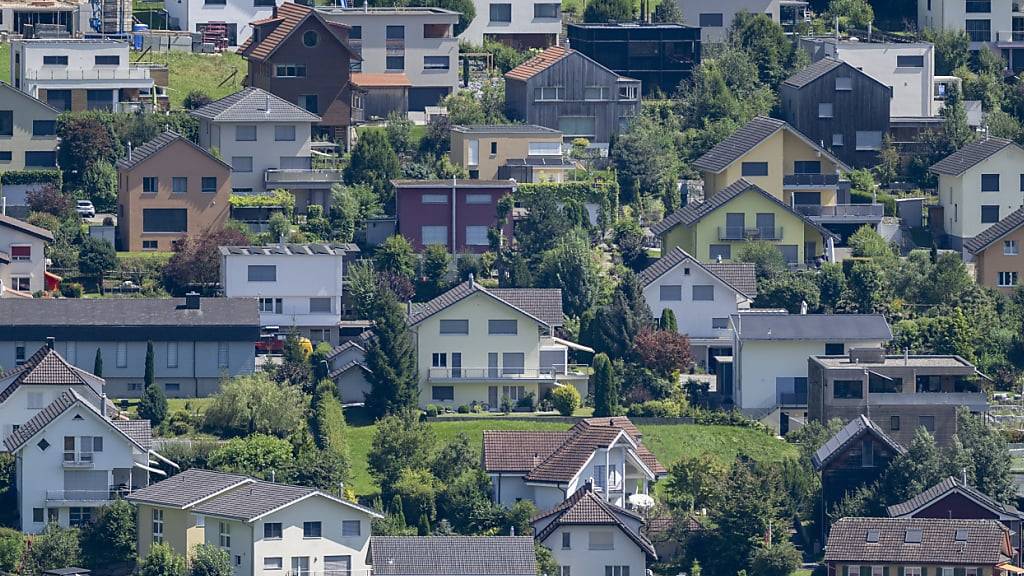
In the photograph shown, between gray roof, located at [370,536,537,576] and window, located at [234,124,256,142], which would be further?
window, located at [234,124,256,142]

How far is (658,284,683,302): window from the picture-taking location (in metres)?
97.6

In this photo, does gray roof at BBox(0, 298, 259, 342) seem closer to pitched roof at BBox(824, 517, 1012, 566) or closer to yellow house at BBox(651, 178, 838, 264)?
yellow house at BBox(651, 178, 838, 264)

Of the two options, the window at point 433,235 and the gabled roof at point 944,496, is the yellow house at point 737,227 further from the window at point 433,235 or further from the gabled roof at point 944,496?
the gabled roof at point 944,496

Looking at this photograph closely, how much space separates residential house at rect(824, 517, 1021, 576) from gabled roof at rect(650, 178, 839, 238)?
23655 millimetres

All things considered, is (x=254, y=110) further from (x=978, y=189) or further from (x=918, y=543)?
(x=918, y=543)

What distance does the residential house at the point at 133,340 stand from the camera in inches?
3605

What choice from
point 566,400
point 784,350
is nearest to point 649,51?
point 784,350

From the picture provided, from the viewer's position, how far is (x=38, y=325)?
91438 millimetres

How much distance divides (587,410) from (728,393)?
15.2ft

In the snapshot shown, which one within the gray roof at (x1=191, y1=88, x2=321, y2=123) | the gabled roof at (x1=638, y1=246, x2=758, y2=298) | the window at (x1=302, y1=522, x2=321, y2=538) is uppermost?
the gray roof at (x1=191, y1=88, x2=321, y2=123)

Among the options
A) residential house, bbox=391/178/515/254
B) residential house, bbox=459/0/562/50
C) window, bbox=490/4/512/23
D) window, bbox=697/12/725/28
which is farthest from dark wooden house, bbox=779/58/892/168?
residential house, bbox=391/178/515/254

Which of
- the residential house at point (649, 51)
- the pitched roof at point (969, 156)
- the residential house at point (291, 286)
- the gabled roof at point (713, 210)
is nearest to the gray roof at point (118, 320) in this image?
the residential house at point (291, 286)

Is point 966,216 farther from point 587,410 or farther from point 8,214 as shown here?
point 8,214

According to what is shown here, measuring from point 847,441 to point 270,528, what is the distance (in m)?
15.3
